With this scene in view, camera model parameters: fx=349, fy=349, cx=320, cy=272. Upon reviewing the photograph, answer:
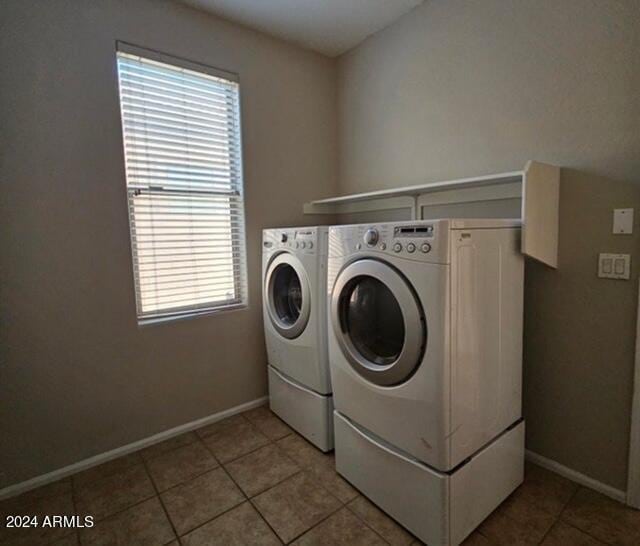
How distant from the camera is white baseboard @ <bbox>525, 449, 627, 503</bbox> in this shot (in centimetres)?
150

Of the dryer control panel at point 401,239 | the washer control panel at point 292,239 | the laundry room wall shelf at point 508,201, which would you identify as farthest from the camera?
the washer control panel at point 292,239

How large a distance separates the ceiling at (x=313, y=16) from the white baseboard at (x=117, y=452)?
7.94 feet

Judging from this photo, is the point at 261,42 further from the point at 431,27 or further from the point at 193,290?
the point at 193,290

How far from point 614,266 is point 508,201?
52 centimetres

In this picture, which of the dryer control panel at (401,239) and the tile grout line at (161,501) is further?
the tile grout line at (161,501)

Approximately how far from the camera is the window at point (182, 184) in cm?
188

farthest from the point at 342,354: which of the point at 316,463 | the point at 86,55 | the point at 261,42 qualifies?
the point at 261,42

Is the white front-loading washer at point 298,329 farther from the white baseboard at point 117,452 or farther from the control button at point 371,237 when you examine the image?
the control button at point 371,237

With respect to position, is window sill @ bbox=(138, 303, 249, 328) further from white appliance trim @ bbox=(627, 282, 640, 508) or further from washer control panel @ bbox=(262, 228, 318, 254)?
white appliance trim @ bbox=(627, 282, 640, 508)

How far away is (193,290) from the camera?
214 cm

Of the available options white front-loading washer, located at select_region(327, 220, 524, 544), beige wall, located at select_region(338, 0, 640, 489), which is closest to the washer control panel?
white front-loading washer, located at select_region(327, 220, 524, 544)

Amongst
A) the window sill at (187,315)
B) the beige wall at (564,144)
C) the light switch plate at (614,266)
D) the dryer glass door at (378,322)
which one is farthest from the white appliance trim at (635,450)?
the window sill at (187,315)

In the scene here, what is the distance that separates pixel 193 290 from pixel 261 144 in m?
1.05

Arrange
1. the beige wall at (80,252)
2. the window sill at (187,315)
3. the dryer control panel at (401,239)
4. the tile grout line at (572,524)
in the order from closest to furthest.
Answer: the dryer control panel at (401,239) → the tile grout line at (572,524) → the beige wall at (80,252) → the window sill at (187,315)
